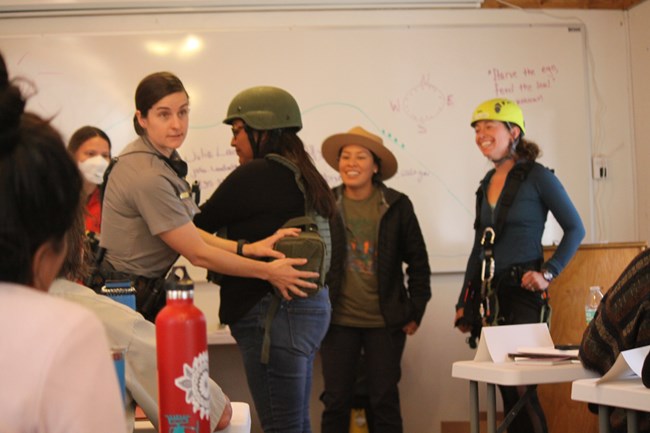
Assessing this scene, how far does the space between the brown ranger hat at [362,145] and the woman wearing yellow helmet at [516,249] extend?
23.3 inches

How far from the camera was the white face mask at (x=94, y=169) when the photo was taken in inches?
144

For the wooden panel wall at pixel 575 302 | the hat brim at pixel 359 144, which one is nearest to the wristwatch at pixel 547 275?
the wooden panel wall at pixel 575 302

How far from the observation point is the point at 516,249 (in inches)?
157

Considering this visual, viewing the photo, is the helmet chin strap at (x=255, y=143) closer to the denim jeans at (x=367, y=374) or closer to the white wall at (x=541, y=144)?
the denim jeans at (x=367, y=374)

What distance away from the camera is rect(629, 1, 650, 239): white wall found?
5137 mm

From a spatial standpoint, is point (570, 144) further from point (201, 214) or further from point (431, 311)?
point (201, 214)

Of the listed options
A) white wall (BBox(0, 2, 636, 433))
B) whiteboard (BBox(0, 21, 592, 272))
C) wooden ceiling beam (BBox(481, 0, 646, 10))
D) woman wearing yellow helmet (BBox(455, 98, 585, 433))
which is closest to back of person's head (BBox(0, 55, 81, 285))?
woman wearing yellow helmet (BBox(455, 98, 585, 433))

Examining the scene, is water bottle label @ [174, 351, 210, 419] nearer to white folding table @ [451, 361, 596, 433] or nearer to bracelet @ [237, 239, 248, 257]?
white folding table @ [451, 361, 596, 433]

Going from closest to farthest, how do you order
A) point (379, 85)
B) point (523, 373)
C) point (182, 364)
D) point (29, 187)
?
point (29, 187) < point (182, 364) < point (523, 373) < point (379, 85)

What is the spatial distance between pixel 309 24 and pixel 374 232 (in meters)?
1.33

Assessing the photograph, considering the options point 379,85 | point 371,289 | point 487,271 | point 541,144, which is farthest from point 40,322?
point 541,144

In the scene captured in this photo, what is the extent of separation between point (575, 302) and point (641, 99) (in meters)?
1.64

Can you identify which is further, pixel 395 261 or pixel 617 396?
pixel 395 261

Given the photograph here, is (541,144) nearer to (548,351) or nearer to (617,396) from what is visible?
(548,351)
